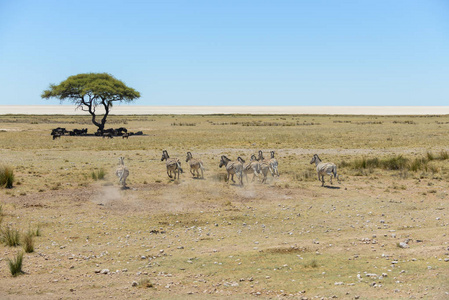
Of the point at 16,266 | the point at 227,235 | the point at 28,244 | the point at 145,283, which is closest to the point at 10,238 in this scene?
the point at 28,244

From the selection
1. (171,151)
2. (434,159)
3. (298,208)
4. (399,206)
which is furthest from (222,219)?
(171,151)

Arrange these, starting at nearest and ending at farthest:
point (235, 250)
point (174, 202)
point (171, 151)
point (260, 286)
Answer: point (260, 286), point (235, 250), point (174, 202), point (171, 151)

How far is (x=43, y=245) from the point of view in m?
13.5

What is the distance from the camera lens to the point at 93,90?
6600 cm

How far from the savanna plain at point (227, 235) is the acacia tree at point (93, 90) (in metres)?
41.0

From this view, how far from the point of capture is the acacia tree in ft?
218

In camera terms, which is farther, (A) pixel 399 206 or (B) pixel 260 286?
(A) pixel 399 206

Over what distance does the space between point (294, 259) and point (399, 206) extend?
7722 millimetres

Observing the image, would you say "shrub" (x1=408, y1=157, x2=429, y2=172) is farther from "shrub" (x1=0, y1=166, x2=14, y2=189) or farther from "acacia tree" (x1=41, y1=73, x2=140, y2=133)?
"acacia tree" (x1=41, y1=73, x2=140, y2=133)

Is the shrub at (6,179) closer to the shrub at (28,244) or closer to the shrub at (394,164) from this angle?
the shrub at (28,244)

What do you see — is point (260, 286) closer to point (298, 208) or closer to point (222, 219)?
point (222, 219)

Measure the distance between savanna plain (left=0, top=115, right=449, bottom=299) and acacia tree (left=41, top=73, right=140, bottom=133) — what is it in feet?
135

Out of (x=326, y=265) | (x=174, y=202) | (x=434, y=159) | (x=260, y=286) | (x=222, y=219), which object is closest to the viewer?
(x=260, y=286)

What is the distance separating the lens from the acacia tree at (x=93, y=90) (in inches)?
2613
